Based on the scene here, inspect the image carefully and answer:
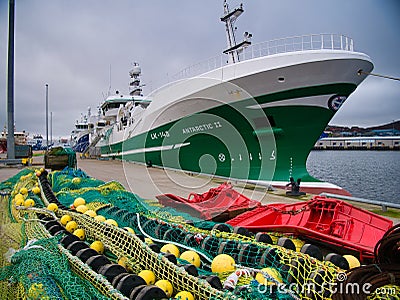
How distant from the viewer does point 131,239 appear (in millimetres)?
2555

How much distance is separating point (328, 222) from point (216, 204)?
2143 mm

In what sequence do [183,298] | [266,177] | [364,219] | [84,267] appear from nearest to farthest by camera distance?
[183,298] < [84,267] < [364,219] < [266,177]

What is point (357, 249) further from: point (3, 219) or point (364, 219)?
point (3, 219)

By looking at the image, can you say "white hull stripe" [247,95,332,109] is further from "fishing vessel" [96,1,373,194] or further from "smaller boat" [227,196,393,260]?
"smaller boat" [227,196,393,260]

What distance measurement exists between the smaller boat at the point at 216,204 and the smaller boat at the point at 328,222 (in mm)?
403

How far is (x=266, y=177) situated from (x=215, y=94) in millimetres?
3251

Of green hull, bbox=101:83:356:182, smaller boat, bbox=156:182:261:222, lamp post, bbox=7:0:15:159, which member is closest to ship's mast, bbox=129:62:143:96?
lamp post, bbox=7:0:15:159

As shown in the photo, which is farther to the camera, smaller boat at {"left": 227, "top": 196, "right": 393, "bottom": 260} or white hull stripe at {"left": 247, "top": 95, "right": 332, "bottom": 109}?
white hull stripe at {"left": 247, "top": 95, "right": 332, "bottom": 109}

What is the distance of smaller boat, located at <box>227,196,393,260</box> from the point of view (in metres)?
3.40

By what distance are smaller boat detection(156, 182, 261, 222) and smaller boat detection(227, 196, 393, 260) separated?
0.40m

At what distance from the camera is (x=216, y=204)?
5699mm

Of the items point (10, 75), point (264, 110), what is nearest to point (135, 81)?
point (10, 75)

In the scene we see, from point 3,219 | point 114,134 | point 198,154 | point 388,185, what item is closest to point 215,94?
point 198,154

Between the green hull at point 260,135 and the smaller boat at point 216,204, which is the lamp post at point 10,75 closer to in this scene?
the green hull at point 260,135
